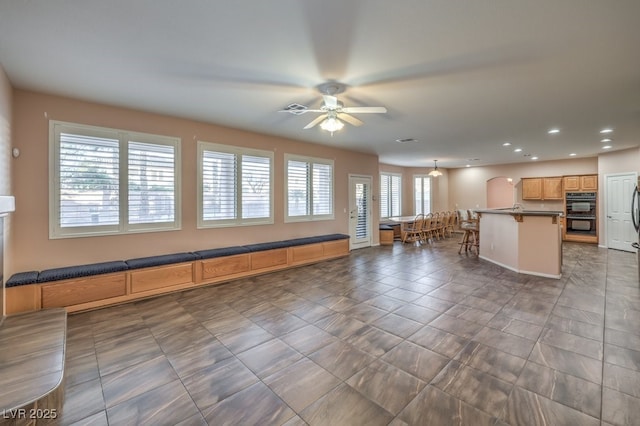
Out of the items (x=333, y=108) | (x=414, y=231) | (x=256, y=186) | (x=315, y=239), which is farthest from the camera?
(x=414, y=231)

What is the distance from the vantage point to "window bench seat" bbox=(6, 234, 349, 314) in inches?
129

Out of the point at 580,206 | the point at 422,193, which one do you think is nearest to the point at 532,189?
the point at 580,206

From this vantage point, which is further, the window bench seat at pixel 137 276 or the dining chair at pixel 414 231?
the dining chair at pixel 414 231

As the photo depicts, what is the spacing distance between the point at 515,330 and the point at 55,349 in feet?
14.3

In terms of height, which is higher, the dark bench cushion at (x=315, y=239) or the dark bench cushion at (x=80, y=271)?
the dark bench cushion at (x=315, y=239)

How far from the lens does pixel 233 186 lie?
533 cm

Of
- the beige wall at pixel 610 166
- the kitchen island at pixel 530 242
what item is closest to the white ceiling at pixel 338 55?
the kitchen island at pixel 530 242

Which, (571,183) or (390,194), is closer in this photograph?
(571,183)

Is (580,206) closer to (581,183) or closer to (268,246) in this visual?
(581,183)

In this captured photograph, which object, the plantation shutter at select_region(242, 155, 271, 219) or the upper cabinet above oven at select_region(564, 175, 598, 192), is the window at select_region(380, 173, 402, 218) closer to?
the upper cabinet above oven at select_region(564, 175, 598, 192)

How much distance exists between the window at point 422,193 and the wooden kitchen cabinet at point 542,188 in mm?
3229

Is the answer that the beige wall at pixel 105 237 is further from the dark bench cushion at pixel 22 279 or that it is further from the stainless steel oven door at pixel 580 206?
the stainless steel oven door at pixel 580 206

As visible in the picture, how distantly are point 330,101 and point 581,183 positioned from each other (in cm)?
971

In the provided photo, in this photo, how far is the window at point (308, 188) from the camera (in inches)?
247
